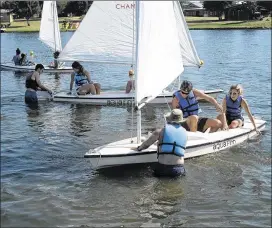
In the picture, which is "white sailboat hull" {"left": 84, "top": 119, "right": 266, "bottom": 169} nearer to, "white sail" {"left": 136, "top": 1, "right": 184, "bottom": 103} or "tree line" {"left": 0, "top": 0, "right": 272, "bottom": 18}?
"white sail" {"left": 136, "top": 1, "right": 184, "bottom": 103}

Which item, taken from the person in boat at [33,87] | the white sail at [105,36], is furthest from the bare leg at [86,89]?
the person in boat at [33,87]

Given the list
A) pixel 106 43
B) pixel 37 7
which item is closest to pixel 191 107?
pixel 106 43

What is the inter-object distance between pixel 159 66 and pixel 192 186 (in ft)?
10.5

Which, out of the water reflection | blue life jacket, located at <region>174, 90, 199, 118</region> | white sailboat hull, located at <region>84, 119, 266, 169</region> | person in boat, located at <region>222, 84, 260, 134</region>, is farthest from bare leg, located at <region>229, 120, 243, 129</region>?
the water reflection

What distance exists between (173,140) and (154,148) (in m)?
1.06

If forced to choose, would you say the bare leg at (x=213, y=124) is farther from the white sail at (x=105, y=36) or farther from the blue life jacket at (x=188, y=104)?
the white sail at (x=105, y=36)

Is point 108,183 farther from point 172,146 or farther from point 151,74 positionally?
point 151,74

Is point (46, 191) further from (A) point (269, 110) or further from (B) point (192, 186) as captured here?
(A) point (269, 110)

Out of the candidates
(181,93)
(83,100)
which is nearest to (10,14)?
A: (83,100)

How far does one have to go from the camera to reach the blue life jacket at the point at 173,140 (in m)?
10.6

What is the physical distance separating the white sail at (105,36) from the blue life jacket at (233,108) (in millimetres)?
6423

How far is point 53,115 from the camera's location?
18750 mm

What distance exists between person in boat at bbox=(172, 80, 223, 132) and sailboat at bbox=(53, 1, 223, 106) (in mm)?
6226

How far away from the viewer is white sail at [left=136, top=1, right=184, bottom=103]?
11.4 m
